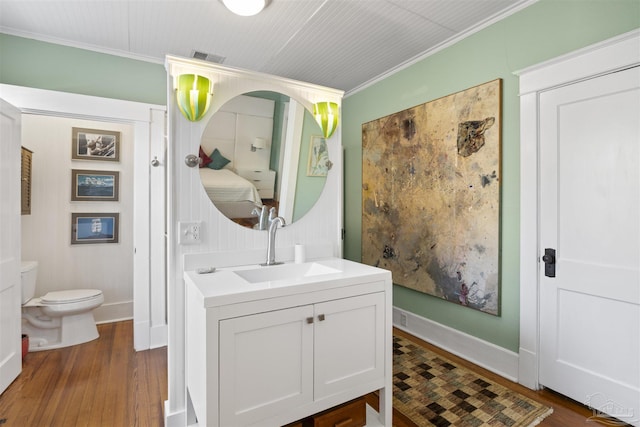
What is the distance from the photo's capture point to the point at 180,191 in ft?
5.88

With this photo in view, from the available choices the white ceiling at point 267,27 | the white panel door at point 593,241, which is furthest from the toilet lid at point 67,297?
the white panel door at point 593,241

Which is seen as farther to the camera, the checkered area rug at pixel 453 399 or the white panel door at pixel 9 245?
the white panel door at pixel 9 245

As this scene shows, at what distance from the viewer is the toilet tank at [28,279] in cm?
281

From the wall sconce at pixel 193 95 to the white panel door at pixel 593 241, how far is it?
2071 mm

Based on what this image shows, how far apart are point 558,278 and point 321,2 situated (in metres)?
2.36

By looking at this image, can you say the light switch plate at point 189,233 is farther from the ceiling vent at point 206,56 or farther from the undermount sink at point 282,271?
the ceiling vent at point 206,56

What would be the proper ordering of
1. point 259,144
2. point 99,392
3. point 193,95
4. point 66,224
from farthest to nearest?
point 66,224 → point 99,392 → point 259,144 → point 193,95

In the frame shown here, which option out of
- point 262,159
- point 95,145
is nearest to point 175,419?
point 262,159

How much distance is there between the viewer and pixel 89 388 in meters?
2.19

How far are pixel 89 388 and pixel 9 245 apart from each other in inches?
43.7

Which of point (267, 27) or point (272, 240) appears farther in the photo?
point (267, 27)

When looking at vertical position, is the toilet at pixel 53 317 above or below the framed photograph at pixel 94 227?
below

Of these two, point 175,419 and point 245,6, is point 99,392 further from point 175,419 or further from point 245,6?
point 245,6

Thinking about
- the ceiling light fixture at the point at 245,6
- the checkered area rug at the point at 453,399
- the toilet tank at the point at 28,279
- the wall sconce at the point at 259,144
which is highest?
the ceiling light fixture at the point at 245,6
